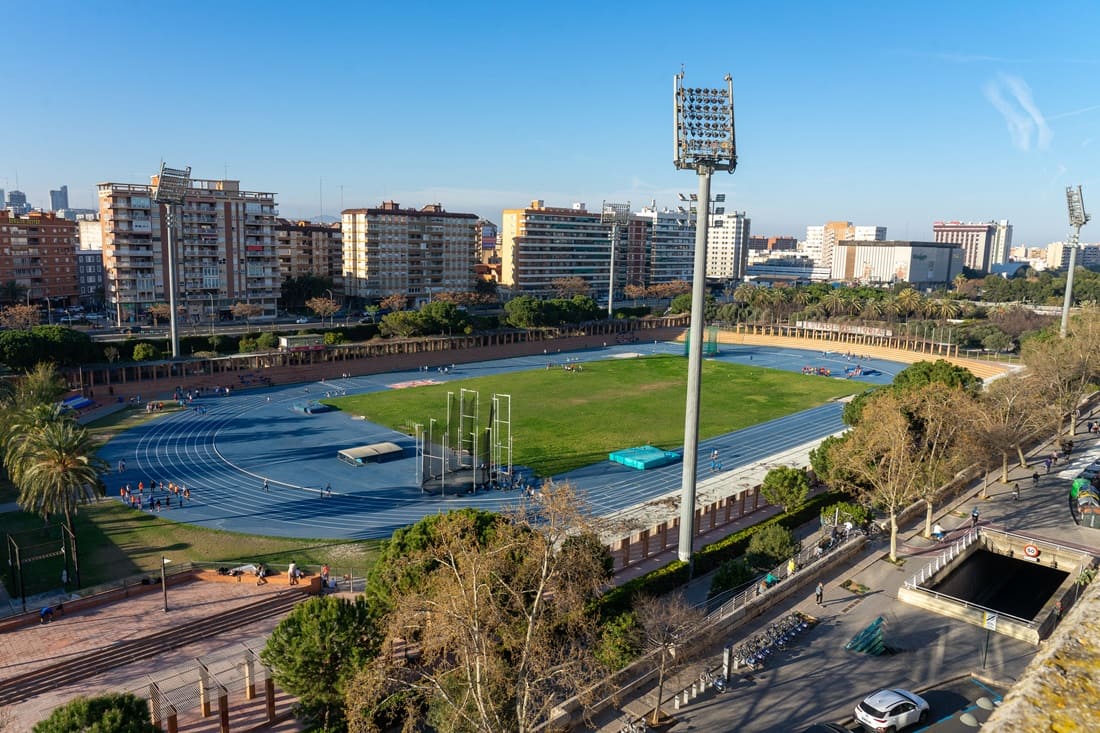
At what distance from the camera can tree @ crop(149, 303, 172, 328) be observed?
92250mm

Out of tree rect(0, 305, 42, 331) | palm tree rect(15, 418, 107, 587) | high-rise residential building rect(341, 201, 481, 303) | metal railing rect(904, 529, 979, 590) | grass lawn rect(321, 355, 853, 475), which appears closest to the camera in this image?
metal railing rect(904, 529, 979, 590)

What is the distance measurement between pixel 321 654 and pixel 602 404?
47155mm

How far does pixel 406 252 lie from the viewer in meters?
126

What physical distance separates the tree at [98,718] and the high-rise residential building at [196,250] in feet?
281

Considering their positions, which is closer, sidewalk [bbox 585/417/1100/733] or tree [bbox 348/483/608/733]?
tree [bbox 348/483/608/733]

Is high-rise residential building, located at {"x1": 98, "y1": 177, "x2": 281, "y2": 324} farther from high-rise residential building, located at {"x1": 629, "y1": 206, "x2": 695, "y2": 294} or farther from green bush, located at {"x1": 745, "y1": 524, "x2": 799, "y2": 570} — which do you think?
green bush, located at {"x1": 745, "y1": 524, "x2": 799, "y2": 570}

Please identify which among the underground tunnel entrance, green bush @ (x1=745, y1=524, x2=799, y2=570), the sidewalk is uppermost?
green bush @ (x1=745, y1=524, x2=799, y2=570)

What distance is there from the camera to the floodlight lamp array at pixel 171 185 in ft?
220

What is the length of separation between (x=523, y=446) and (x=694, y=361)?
82.9 ft

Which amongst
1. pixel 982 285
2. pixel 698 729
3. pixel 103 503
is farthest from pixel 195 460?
pixel 982 285

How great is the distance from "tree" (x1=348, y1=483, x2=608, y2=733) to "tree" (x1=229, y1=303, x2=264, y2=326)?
81297 mm

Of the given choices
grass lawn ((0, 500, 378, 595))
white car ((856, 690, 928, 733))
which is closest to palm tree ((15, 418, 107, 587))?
grass lawn ((0, 500, 378, 595))

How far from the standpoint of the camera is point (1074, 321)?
245ft

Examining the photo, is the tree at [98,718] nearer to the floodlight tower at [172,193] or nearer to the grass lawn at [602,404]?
the grass lawn at [602,404]
